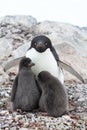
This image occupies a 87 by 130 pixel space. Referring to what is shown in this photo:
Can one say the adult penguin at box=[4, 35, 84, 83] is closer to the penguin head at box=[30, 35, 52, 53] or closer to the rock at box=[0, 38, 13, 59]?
the penguin head at box=[30, 35, 52, 53]

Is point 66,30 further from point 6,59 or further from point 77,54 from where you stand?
point 6,59

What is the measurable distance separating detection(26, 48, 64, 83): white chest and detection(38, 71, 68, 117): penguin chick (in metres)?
1.08

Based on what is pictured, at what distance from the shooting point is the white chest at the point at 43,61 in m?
9.29

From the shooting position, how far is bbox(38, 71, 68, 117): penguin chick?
8.05 meters

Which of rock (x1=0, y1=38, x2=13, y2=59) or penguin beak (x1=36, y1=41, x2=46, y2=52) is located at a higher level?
penguin beak (x1=36, y1=41, x2=46, y2=52)

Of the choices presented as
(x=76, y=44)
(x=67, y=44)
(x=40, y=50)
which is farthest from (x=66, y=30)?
(x=40, y=50)

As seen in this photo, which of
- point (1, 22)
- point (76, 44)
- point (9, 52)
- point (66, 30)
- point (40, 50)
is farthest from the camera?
point (1, 22)

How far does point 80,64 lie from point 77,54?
583 mm

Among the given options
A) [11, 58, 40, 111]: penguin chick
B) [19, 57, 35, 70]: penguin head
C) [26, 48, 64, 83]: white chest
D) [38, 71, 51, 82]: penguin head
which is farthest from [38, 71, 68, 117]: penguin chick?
[26, 48, 64, 83]: white chest

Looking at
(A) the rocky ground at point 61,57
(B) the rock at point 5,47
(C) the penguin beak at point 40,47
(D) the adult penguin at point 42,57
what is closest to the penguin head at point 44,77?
(A) the rocky ground at point 61,57

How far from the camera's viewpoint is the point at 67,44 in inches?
601

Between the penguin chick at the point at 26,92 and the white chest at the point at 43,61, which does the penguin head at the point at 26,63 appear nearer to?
the penguin chick at the point at 26,92

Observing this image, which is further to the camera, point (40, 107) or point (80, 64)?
point (80, 64)

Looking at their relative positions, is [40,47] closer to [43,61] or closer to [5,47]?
[43,61]
